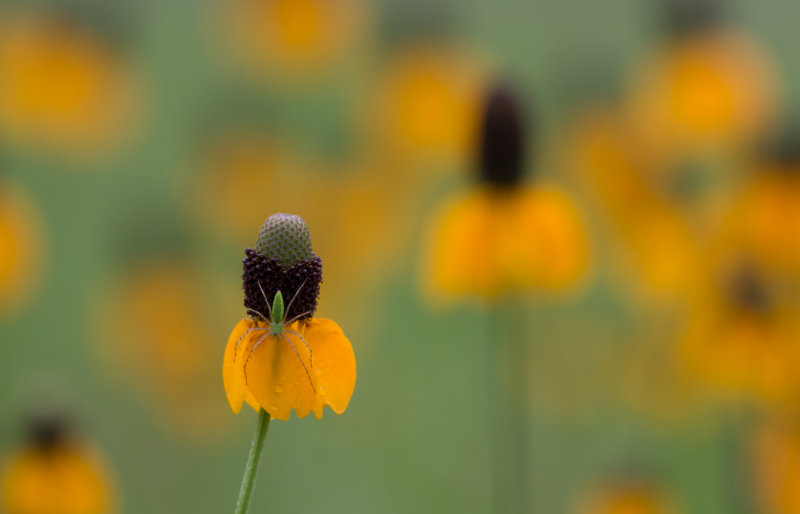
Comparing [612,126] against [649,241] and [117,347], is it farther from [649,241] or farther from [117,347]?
[117,347]

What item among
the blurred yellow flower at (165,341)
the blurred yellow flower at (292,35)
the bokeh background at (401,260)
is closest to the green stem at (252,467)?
the bokeh background at (401,260)

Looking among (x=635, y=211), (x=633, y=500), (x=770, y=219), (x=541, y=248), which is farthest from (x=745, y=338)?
(x=635, y=211)

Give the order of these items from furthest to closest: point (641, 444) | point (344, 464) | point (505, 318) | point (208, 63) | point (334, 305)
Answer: point (208, 63)
point (334, 305)
point (344, 464)
point (641, 444)
point (505, 318)

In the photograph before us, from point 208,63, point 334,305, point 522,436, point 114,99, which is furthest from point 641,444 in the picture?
point 208,63

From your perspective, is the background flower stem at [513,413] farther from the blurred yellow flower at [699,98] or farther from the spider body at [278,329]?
the spider body at [278,329]

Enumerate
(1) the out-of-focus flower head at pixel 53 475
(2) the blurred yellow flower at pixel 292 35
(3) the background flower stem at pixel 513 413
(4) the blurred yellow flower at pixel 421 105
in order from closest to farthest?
(1) the out-of-focus flower head at pixel 53 475 → (3) the background flower stem at pixel 513 413 → (4) the blurred yellow flower at pixel 421 105 → (2) the blurred yellow flower at pixel 292 35

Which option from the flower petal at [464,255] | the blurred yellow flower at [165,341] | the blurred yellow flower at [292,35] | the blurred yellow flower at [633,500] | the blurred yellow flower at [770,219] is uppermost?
the blurred yellow flower at [292,35]

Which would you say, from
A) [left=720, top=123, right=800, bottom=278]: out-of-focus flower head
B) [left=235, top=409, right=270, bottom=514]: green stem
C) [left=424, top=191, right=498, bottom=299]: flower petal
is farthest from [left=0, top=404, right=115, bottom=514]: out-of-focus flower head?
[left=720, top=123, right=800, bottom=278]: out-of-focus flower head
